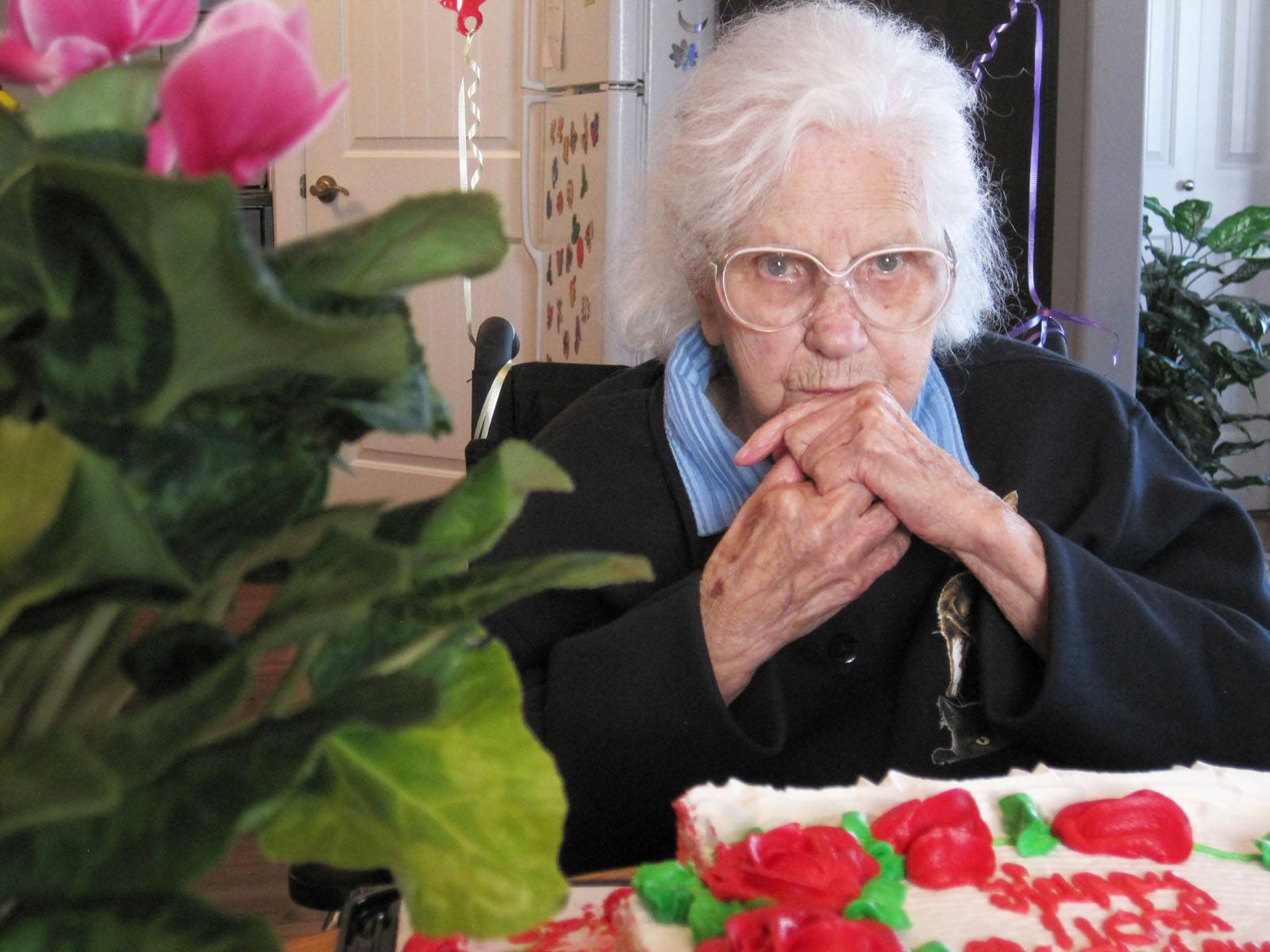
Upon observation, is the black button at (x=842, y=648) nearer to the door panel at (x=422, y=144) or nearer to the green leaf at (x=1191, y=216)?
the door panel at (x=422, y=144)

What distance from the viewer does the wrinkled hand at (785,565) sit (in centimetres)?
116

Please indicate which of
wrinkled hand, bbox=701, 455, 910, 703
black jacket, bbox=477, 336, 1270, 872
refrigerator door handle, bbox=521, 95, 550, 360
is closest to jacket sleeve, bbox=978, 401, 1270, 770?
black jacket, bbox=477, 336, 1270, 872

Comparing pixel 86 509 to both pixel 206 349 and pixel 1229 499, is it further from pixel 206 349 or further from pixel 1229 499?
pixel 1229 499

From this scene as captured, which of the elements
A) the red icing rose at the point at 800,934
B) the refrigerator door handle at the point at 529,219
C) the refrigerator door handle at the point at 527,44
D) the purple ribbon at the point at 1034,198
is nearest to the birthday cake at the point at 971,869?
the red icing rose at the point at 800,934

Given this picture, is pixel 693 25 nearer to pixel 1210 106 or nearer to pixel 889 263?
pixel 889 263

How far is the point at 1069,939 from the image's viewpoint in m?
0.67

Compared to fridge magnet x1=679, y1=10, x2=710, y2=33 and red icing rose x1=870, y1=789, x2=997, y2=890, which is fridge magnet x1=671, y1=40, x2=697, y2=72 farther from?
red icing rose x1=870, y1=789, x2=997, y2=890

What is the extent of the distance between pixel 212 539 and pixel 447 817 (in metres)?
0.09

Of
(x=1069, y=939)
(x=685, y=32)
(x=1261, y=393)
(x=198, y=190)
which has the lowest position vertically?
(x=1261, y=393)

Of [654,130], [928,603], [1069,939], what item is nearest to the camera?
[1069,939]

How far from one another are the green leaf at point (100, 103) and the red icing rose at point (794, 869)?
51 centimetres

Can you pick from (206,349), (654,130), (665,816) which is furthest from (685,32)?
(206,349)

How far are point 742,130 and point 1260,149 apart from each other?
477cm

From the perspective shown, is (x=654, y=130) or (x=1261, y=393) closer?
(x=654, y=130)
